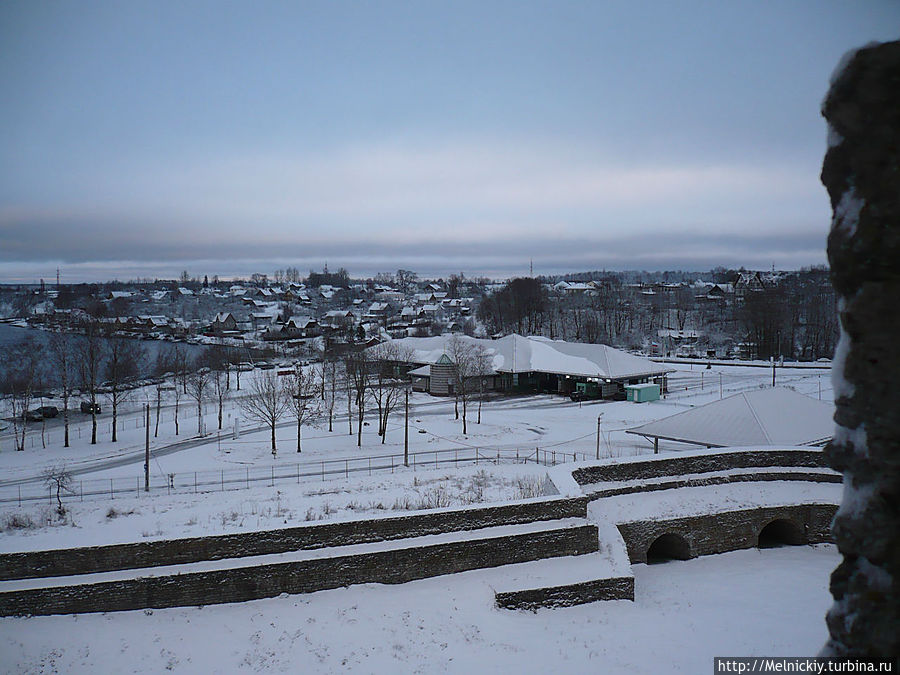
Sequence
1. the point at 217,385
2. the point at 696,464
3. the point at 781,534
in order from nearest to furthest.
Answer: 1. the point at 781,534
2. the point at 696,464
3. the point at 217,385

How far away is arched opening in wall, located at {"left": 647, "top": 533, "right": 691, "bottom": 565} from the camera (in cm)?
1738

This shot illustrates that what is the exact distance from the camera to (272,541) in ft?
46.0

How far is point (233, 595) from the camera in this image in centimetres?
1345

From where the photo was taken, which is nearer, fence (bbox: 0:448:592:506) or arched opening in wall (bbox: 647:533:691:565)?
arched opening in wall (bbox: 647:533:691:565)

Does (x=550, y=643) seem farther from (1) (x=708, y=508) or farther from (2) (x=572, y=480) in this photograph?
(1) (x=708, y=508)

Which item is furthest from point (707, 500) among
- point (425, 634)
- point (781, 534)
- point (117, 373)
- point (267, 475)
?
point (117, 373)

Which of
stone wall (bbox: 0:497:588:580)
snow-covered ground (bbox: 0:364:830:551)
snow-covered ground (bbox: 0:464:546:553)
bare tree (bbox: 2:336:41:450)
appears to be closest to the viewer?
stone wall (bbox: 0:497:588:580)

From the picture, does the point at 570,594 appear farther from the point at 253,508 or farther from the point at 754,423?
the point at 754,423

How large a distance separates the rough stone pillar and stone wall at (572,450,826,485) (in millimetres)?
14727

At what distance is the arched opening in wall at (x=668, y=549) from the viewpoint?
57.0ft

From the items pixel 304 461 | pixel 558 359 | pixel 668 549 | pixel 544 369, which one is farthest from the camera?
pixel 558 359

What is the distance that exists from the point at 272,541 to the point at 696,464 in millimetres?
13601

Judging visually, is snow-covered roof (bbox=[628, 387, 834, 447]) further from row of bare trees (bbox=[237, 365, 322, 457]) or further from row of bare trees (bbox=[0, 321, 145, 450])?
row of bare trees (bbox=[0, 321, 145, 450])

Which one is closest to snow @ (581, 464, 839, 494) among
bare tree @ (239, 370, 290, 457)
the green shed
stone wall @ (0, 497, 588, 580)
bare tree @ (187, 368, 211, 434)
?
stone wall @ (0, 497, 588, 580)
